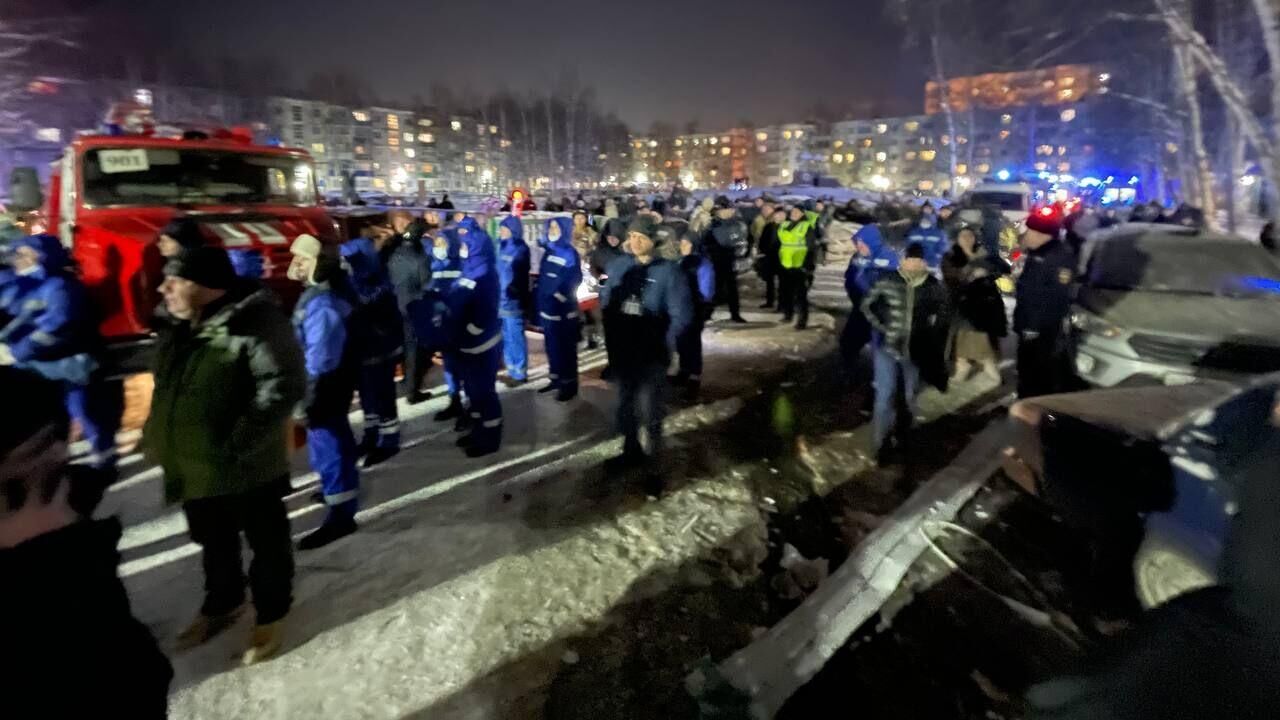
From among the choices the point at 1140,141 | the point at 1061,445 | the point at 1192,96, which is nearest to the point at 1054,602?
the point at 1061,445

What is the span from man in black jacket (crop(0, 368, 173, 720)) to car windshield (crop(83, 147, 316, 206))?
6670mm

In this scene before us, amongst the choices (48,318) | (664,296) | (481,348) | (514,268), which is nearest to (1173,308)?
(664,296)

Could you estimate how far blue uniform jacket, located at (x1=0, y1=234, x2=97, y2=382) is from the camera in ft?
15.9

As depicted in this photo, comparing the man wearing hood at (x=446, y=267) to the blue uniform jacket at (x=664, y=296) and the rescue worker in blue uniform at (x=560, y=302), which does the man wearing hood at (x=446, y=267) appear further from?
the blue uniform jacket at (x=664, y=296)

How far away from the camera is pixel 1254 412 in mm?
3279

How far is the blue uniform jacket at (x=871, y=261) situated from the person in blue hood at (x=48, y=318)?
6906 millimetres

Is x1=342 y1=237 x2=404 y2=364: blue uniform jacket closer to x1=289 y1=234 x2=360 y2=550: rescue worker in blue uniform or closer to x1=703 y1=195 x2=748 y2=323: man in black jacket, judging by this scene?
x1=289 y1=234 x2=360 y2=550: rescue worker in blue uniform

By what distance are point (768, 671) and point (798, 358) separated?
21.4 ft

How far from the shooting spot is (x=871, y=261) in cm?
777

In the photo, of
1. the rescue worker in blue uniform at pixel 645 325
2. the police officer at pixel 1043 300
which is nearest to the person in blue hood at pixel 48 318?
the rescue worker in blue uniform at pixel 645 325

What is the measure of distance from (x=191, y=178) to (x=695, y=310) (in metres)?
5.51

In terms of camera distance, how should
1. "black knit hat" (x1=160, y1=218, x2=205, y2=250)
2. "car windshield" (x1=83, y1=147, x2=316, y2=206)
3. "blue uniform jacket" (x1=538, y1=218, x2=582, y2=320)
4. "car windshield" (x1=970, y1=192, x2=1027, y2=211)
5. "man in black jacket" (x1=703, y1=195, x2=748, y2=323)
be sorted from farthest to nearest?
"car windshield" (x1=970, y1=192, x2=1027, y2=211)
"man in black jacket" (x1=703, y1=195, x2=748, y2=323)
"blue uniform jacket" (x1=538, y1=218, x2=582, y2=320)
"car windshield" (x1=83, y1=147, x2=316, y2=206)
"black knit hat" (x1=160, y1=218, x2=205, y2=250)

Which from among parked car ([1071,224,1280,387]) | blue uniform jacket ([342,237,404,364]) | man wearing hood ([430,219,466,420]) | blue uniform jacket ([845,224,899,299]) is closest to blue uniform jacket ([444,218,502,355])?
man wearing hood ([430,219,466,420])

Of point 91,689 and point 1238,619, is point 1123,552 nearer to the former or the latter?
point 1238,619
